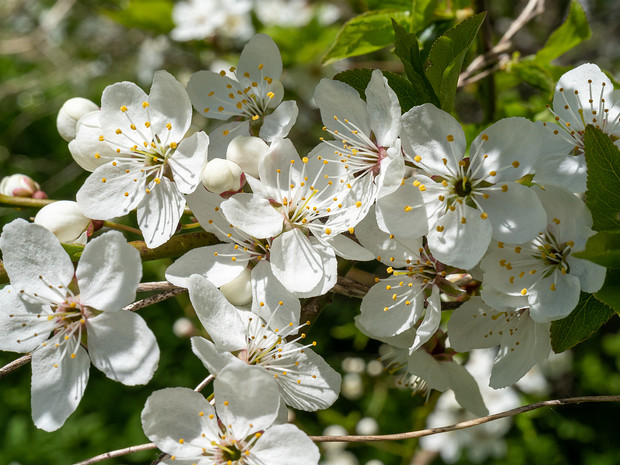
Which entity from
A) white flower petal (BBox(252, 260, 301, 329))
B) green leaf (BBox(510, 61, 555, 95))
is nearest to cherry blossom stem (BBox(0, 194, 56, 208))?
white flower petal (BBox(252, 260, 301, 329))

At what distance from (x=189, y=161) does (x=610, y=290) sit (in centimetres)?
60

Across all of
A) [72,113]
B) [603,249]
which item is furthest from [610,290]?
[72,113]

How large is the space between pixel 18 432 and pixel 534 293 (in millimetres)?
2391

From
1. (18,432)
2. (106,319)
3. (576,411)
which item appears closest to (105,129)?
(106,319)

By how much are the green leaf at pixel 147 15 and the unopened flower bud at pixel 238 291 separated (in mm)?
1789

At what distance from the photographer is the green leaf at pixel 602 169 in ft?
2.51

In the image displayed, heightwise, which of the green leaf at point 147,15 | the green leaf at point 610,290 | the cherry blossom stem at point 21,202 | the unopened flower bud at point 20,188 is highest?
the green leaf at point 610,290

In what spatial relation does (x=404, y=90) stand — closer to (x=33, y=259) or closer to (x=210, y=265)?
(x=210, y=265)

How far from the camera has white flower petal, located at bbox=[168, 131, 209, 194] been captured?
0.91 metres

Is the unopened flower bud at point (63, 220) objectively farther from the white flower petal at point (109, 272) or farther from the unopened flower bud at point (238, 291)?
the unopened flower bud at point (238, 291)

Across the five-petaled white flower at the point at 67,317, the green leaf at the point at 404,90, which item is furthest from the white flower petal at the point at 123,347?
the green leaf at the point at 404,90

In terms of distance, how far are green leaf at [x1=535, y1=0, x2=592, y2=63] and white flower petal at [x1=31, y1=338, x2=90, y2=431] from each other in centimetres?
112

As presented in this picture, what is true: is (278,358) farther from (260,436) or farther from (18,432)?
(18,432)

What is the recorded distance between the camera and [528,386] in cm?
255
